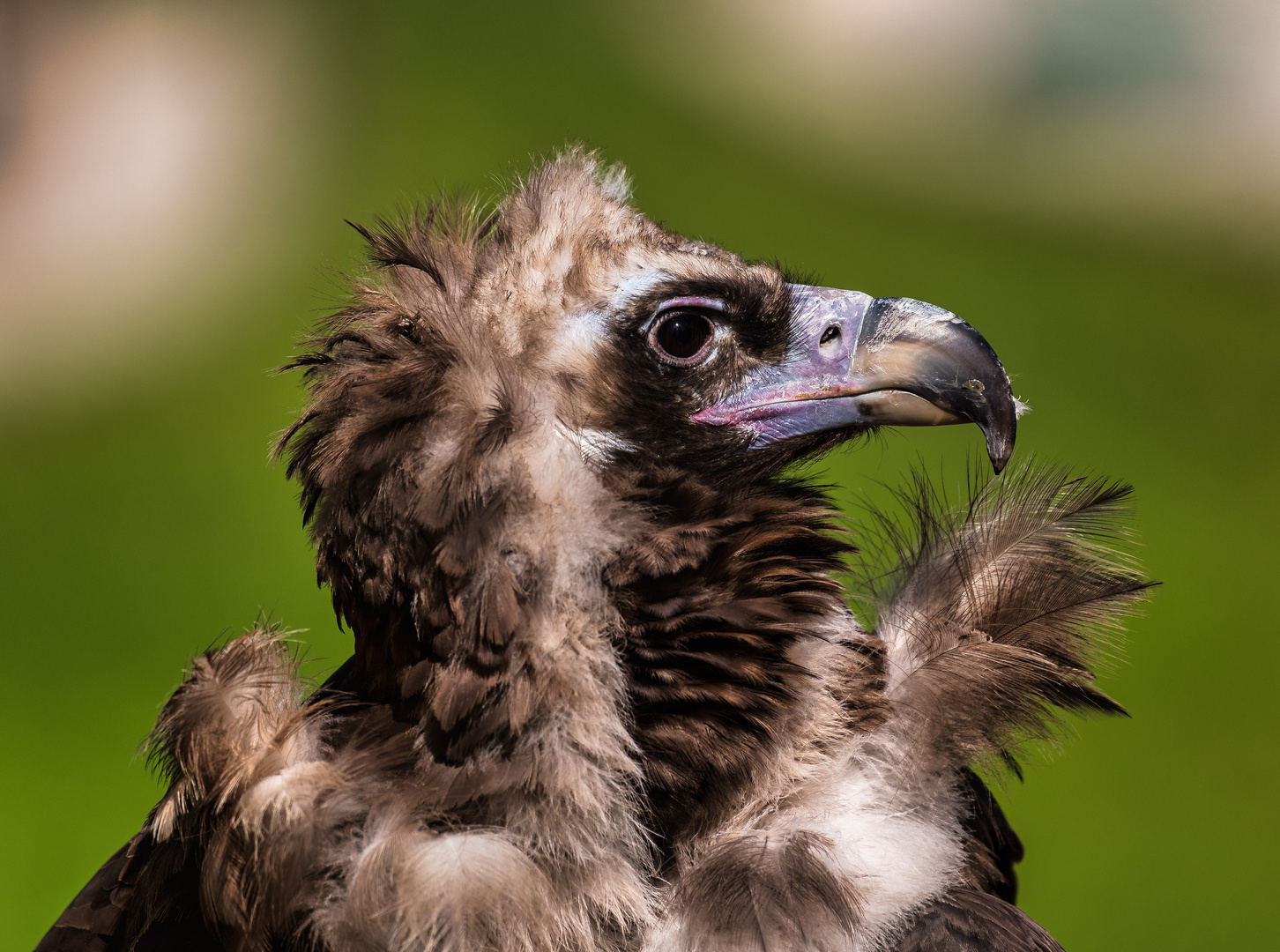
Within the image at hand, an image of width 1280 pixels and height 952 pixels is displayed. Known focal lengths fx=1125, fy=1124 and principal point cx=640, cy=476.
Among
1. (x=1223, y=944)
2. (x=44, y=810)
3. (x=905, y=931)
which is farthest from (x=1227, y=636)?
(x=44, y=810)

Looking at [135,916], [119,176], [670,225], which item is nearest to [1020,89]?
[670,225]

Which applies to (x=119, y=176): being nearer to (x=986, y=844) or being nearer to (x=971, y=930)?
(x=986, y=844)

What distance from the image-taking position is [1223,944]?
5.15m

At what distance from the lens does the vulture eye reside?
2008 millimetres

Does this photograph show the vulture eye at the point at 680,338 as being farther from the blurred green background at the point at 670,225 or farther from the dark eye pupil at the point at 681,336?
the blurred green background at the point at 670,225

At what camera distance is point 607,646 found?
1.75 meters

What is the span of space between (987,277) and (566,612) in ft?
23.9

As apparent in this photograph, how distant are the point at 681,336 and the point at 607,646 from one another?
59cm

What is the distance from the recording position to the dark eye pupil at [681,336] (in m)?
2.01

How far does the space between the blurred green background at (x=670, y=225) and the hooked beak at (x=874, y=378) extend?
4.02m

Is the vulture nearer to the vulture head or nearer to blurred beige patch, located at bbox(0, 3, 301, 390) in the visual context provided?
the vulture head

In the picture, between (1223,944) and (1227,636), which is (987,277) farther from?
(1223,944)

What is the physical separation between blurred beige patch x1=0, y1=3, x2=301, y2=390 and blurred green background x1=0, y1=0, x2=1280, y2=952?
0.02 metres

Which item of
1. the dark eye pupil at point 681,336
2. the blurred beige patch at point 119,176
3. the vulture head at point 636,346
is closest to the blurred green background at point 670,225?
the blurred beige patch at point 119,176
